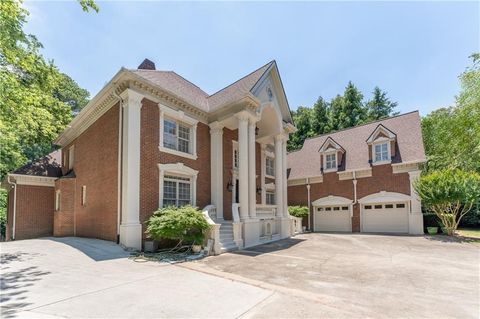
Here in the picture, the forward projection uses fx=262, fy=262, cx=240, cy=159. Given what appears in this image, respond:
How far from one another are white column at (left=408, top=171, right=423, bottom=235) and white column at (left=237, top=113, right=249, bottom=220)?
482 inches

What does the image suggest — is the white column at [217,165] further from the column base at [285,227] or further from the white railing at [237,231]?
the column base at [285,227]

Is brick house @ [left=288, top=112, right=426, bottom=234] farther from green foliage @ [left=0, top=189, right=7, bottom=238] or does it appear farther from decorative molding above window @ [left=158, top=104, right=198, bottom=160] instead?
green foliage @ [left=0, top=189, right=7, bottom=238]

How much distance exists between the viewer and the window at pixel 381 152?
20031 mm

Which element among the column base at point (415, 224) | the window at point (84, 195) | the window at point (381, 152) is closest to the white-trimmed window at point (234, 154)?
the window at point (84, 195)

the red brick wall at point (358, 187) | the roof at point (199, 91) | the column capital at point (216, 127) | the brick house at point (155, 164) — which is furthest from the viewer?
the red brick wall at point (358, 187)

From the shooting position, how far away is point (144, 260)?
868 centimetres

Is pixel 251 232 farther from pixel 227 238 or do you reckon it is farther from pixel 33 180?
pixel 33 180

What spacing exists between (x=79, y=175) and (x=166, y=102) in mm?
7064

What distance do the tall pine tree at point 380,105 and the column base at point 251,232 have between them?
3160 cm

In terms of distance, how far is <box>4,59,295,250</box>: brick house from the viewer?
35.7ft

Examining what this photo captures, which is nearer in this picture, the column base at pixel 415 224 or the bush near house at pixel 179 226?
the bush near house at pixel 179 226

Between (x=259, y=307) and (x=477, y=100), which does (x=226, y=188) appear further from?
(x=477, y=100)

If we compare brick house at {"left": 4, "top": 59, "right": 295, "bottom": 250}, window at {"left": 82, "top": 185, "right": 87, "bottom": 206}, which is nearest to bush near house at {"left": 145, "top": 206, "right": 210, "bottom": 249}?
brick house at {"left": 4, "top": 59, "right": 295, "bottom": 250}

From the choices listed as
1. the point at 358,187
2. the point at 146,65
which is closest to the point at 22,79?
the point at 146,65
